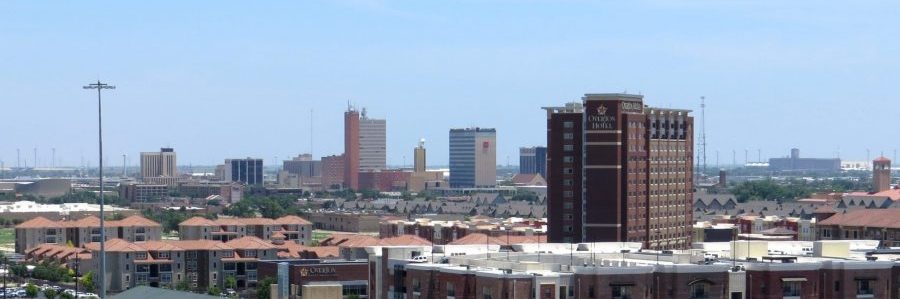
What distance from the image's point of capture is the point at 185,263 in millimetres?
122375

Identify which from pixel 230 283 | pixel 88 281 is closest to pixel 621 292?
pixel 230 283

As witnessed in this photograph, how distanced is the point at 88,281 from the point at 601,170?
37813 mm

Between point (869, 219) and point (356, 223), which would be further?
point (356, 223)

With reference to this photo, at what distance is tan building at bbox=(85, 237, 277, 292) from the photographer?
120750 mm

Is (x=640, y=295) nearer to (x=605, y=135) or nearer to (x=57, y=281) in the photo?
(x=605, y=135)

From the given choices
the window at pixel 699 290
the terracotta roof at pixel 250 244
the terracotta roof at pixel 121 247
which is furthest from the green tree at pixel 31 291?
the window at pixel 699 290

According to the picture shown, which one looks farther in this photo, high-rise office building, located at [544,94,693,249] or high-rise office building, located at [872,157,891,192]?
high-rise office building, located at [872,157,891,192]

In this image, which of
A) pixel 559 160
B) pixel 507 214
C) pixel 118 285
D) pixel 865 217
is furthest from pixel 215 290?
pixel 507 214

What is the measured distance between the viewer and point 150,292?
51.2 m

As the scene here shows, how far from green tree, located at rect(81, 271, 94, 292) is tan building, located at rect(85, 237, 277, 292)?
1200 millimetres

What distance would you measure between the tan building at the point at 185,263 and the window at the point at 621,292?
67.7 metres

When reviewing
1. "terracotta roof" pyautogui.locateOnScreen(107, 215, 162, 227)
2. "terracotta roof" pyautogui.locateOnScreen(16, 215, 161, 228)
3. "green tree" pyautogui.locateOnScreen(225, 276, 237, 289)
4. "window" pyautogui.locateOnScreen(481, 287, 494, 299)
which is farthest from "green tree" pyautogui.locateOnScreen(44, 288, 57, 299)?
"window" pyautogui.locateOnScreen(481, 287, 494, 299)

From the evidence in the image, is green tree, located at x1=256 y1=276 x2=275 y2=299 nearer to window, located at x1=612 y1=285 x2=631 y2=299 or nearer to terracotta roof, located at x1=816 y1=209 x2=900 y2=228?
terracotta roof, located at x1=816 y1=209 x2=900 y2=228

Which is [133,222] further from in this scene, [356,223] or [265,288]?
[265,288]
